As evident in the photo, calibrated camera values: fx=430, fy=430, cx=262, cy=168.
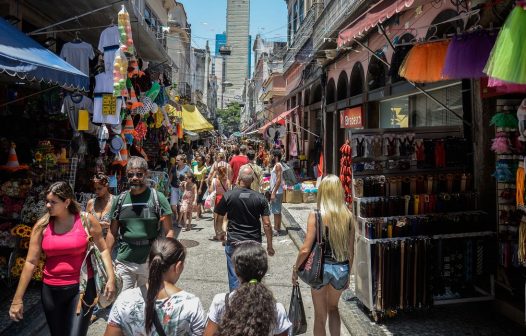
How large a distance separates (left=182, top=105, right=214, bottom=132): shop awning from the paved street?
7.81m

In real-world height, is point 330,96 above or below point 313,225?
above

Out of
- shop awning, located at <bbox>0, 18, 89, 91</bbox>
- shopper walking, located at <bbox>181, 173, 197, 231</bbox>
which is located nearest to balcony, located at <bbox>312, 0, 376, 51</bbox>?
shopper walking, located at <bbox>181, 173, 197, 231</bbox>

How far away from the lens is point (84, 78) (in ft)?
18.7

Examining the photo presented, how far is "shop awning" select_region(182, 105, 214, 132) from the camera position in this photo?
56.1 ft

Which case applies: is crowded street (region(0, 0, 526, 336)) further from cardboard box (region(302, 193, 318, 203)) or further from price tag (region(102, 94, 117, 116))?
cardboard box (region(302, 193, 318, 203))

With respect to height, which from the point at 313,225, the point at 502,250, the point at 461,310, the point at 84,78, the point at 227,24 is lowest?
the point at 461,310

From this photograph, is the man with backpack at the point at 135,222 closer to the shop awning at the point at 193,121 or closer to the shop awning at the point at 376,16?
the shop awning at the point at 376,16

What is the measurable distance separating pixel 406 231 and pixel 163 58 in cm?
934

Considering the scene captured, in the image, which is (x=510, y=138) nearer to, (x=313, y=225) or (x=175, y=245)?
(x=313, y=225)

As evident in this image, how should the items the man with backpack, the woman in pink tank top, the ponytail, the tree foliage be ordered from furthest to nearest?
the tree foliage < the man with backpack < the woman in pink tank top < the ponytail

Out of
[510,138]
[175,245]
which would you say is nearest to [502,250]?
[510,138]

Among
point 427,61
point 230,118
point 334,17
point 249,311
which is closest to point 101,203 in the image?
point 249,311

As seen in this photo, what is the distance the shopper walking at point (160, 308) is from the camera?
2.31 meters

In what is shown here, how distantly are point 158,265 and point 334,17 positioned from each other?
13047mm
